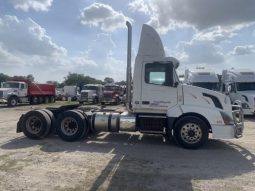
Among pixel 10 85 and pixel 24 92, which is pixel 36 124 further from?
pixel 24 92

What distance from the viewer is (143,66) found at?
1019 centimetres

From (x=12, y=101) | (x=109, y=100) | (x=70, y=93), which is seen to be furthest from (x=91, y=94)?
(x=70, y=93)

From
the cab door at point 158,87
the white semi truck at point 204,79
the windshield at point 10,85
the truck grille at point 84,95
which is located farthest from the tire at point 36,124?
the truck grille at point 84,95

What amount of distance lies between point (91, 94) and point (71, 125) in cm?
2663

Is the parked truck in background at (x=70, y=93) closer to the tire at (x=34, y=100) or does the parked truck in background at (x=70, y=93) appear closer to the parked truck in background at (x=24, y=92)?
the parked truck in background at (x=24, y=92)

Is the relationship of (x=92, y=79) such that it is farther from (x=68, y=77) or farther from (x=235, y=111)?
(x=235, y=111)

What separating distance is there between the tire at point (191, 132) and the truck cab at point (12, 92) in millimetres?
26336

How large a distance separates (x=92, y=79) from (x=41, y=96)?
107027mm

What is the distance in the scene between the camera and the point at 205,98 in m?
9.88

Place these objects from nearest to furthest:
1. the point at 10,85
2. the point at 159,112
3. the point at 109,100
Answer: the point at 159,112 < the point at 10,85 < the point at 109,100

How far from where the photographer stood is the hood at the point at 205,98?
9836 mm


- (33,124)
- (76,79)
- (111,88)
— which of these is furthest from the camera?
(76,79)

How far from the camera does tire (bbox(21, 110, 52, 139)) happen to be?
36.0 ft

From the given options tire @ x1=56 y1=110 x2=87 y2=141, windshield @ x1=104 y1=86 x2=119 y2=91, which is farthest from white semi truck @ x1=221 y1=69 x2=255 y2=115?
windshield @ x1=104 y1=86 x2=119 y2=91
